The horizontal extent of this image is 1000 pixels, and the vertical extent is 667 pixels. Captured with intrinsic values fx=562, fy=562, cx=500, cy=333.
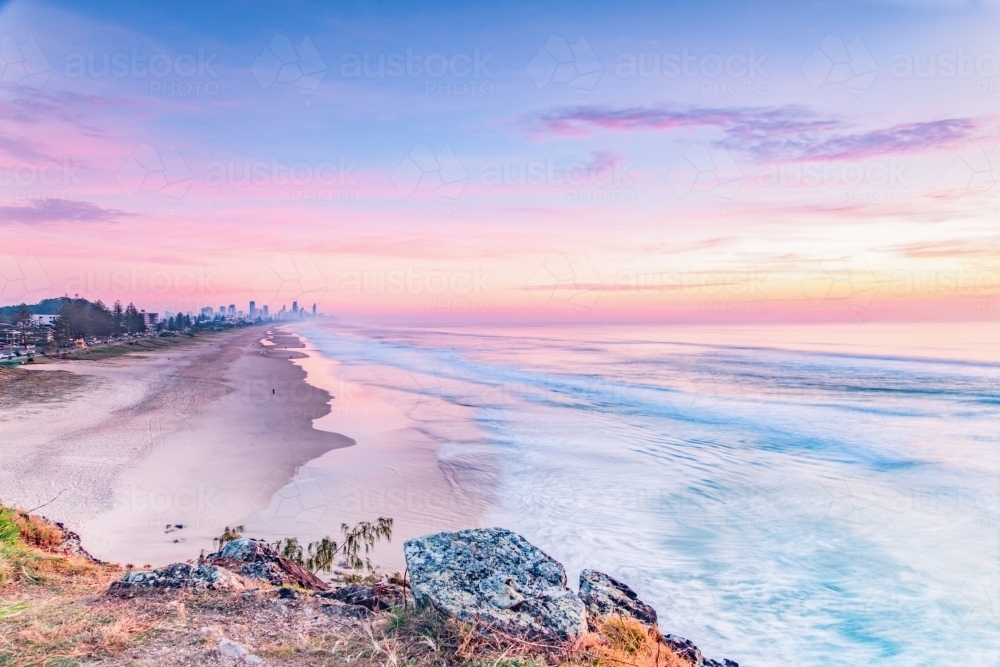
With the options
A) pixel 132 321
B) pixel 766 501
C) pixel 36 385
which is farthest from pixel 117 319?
pixel 766 501

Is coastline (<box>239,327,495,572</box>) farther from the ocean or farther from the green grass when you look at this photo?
the green grass

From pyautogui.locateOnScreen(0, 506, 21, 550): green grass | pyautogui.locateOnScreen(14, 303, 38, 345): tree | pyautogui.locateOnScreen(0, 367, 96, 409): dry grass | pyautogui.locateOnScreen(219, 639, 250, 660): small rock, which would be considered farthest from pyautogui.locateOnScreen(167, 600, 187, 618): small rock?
pyautogui.locateOnScreen(14, 303, 38, 345): tree

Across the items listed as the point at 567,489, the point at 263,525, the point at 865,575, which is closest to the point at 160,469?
the point at 263,525

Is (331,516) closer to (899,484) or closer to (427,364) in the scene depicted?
(899,484)

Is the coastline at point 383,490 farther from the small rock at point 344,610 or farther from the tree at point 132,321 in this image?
the tree at point 132,321

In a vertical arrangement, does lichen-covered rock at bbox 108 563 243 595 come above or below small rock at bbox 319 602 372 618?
above

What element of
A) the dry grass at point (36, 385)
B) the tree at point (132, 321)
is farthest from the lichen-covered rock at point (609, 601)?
the tree at point (132, 321)
